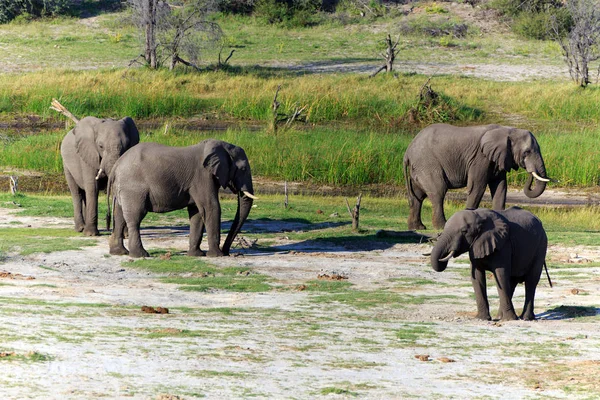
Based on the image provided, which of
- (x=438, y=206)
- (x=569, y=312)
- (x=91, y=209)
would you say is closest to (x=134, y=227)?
(x=91, y=209)

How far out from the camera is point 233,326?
995 cm

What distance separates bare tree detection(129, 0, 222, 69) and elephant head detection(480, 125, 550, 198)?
66.3 feet

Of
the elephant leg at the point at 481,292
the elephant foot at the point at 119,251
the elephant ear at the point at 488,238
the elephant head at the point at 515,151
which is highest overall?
the elephant ear at the point at 488,238

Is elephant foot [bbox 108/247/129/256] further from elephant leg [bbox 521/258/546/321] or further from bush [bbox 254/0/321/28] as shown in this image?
bush [bbox 254/0/321/28]

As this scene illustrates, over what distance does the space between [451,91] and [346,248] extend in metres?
17.7

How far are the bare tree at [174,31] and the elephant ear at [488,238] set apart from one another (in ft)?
85.9

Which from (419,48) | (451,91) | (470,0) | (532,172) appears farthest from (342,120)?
(470,0)

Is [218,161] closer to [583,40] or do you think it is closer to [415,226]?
[415,226]

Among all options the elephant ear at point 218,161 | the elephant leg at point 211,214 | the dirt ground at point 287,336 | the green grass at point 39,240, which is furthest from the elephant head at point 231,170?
the green grass at point 39,240

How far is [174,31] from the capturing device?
38.8 metres

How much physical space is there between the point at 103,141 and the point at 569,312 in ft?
24.2

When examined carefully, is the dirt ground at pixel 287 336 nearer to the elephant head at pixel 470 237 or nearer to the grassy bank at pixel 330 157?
the elephant head at pixel 470 237

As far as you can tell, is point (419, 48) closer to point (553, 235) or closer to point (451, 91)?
point (451, 91)

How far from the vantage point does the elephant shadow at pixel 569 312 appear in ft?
36.8
